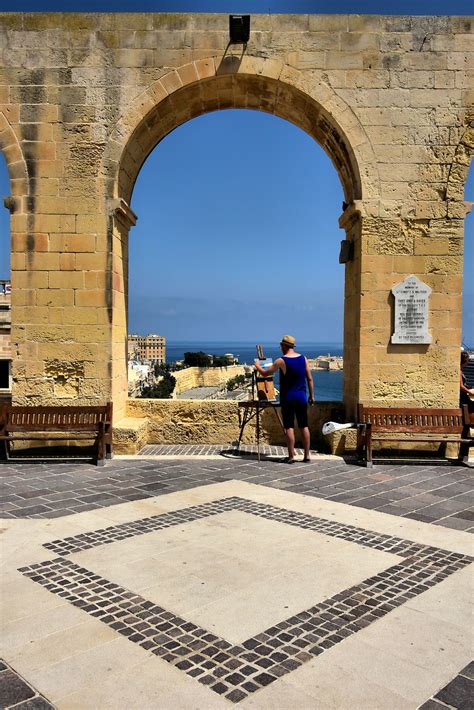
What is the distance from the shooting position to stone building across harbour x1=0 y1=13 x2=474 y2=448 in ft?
23.1

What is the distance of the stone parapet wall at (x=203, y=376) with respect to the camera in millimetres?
49781

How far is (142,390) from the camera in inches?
2350

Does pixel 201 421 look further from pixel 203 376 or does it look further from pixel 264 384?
pixel 203 376

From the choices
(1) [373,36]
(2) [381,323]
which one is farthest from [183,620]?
(1) [373,36]

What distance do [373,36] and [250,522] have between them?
611 cm

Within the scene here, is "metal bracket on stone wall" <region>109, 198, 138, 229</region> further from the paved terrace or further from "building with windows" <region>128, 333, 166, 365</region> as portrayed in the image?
"building with windows" <region>128, 333, 166, 365</region>

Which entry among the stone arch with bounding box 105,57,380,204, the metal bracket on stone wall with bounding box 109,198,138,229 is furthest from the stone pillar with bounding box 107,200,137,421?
the stone arch with bounding box 105,57,380,204

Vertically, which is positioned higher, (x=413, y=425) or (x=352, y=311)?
(x=352, y=311)

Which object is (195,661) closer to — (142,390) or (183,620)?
(183,620)

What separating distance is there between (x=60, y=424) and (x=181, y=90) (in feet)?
14.7

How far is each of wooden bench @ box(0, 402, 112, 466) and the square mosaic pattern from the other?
2.71m

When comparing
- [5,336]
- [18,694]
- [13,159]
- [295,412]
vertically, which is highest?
[13,159]

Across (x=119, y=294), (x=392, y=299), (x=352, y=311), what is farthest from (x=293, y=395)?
(x=119, y=294)

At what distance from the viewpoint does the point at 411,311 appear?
7.10 m
